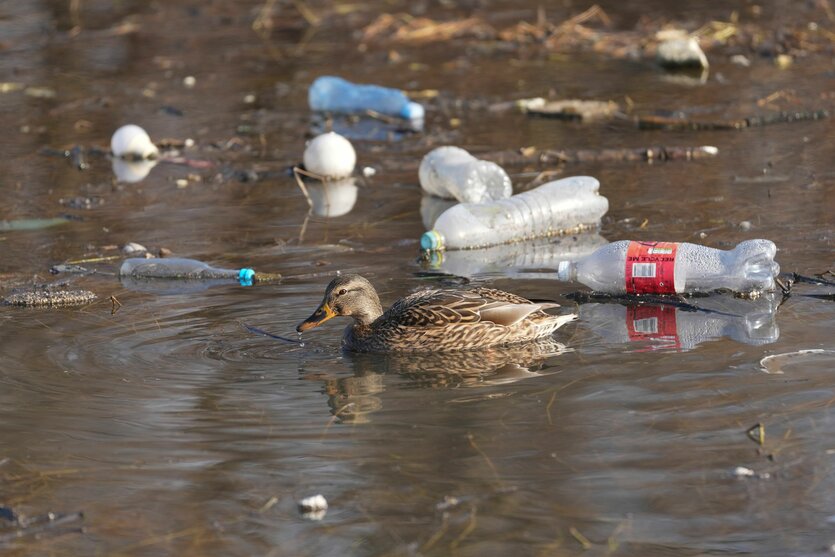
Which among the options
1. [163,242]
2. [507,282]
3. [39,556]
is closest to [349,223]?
[163,242]

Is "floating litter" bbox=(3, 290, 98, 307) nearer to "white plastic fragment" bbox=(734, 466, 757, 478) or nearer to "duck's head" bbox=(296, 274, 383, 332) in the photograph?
"duck's head" bbox=(296, 274, 383, 332)

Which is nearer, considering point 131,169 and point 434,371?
point 434,371

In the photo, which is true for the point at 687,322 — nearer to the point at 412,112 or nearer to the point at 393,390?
the point at 393,390

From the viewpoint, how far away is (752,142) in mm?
12586

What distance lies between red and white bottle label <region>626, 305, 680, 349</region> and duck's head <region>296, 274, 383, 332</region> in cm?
137

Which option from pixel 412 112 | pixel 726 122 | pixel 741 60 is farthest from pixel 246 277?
pixel 741 60

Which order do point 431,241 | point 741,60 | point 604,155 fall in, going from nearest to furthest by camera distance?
point 431,241 → point 604,155 → point 741,60

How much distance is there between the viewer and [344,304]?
7809 mm

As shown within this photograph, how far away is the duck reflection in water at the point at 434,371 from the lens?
6.77 m

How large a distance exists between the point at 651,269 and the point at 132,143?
6393 mm

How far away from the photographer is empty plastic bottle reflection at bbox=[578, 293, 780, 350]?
7461 millimetres

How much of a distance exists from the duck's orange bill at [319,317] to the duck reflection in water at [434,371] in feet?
0.84

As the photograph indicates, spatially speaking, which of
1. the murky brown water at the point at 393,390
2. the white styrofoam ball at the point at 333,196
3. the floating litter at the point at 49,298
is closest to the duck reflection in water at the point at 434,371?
the murky brown water at the point at 393,390

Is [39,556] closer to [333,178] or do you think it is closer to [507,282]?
[507,282]
